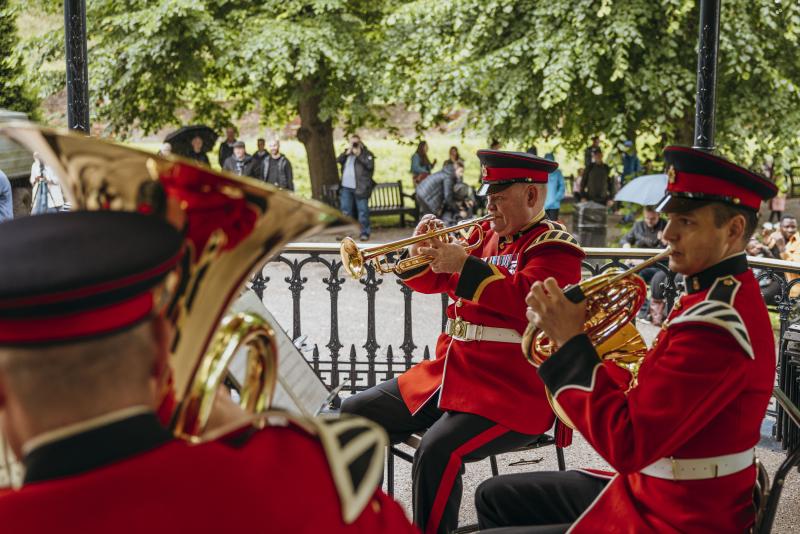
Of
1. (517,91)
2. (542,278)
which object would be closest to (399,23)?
(517,91)

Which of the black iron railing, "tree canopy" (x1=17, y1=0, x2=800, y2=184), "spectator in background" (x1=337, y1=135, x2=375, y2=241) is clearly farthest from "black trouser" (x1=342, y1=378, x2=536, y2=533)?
"spectator in background" (x1=337, y1=135, x2=375, y2=241)

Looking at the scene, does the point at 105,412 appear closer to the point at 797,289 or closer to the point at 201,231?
the point at 201,231

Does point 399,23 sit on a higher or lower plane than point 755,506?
higher

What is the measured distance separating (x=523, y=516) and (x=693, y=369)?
768mm

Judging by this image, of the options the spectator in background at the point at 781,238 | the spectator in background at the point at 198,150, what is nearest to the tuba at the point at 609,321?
the spectator in background at the point at 781,238

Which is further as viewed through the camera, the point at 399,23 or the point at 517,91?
the point at 399,23

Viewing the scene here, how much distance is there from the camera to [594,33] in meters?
10.9

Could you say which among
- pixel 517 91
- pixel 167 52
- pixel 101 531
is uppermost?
pixel 167 52

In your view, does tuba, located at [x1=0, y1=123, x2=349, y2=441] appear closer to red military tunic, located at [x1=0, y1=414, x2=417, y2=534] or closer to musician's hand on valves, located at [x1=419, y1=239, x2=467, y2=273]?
red military tunic, located at [x1=0, y1=414, x2=417, y2=534]

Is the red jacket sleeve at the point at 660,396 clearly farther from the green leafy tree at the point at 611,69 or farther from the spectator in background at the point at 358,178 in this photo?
the spectator in background at the point at 358,178

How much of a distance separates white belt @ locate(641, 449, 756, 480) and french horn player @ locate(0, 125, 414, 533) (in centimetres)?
96

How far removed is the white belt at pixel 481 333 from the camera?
3.42 metres

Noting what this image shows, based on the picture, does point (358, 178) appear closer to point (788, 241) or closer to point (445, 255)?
Result: point (788, 241)

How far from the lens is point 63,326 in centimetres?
118
